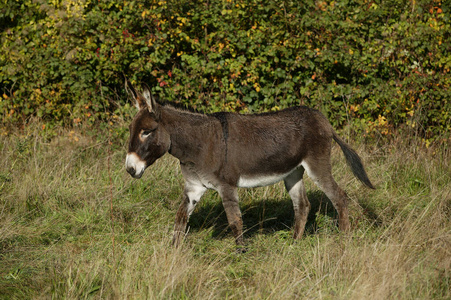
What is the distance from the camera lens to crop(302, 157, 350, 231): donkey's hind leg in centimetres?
462

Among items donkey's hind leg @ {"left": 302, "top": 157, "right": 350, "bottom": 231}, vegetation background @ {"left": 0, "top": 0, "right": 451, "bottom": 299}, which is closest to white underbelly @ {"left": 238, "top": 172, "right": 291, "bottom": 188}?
donkey's hind leg @ {"left": 302, "top": 157, "right": 350, "bottom": 231}

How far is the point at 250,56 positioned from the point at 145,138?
3.43m

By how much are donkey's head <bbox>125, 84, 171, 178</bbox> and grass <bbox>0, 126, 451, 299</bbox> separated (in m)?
0.39

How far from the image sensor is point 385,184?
5637mm

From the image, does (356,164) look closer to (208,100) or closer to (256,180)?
(256,180)

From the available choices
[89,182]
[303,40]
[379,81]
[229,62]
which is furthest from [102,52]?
[379,81]

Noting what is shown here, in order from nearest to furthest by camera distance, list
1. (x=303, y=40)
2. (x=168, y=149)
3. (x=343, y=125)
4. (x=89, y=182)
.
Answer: (x=168, y=149)
(x=89, y=182)
(x=303, y=40)
(x=343, y=125)

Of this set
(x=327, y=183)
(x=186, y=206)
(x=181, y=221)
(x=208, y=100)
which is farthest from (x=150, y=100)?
(x=208, y=100)

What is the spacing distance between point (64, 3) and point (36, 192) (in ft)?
10.6

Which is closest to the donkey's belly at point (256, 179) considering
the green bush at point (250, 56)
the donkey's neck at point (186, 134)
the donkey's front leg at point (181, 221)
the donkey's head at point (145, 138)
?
the donkey's neck at point (186, 134)

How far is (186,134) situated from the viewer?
4.26m

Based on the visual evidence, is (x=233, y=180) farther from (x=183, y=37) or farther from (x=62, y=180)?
(x=183, y=37)

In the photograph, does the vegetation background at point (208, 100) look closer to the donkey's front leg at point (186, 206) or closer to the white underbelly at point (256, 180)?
the donkey's front leg at point (186, 206)

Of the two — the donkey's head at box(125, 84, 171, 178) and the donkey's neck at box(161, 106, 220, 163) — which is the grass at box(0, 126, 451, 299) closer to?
the donkey's head at box(125, 84, 171, 178)
